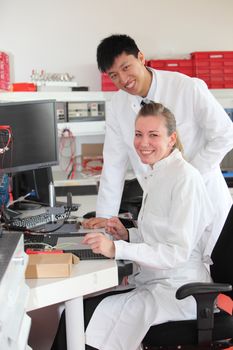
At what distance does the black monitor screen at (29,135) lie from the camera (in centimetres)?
218

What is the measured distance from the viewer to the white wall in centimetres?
368

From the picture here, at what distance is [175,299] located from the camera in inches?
58.7

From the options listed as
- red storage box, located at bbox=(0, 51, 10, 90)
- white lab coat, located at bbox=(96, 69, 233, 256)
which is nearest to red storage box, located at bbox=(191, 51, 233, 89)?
A: red storage box, located at bbox=(0, 51, 10, 90)

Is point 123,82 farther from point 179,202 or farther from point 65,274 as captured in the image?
point 65,274

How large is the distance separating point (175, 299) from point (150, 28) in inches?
112

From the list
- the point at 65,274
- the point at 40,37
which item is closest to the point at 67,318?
the point at 65,274

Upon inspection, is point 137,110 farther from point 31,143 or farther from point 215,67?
point 215,67

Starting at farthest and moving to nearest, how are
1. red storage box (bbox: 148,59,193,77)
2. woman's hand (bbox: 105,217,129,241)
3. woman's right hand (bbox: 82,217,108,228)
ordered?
1. red storage box (bbox: 148,59,193,77)
2. woman's right hand (bbox: 82,217,108,228)
3. woman's hand (bbox: 105,217,129,241)

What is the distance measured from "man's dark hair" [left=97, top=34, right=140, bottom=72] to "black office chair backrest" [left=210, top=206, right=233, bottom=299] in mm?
778

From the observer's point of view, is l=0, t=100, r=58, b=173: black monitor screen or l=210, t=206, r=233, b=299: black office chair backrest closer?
l=210, t=206, r=233, b=299: black office chair backrest

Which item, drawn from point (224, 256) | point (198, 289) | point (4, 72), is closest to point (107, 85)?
point (4, 72)

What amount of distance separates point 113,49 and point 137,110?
0.30 metres

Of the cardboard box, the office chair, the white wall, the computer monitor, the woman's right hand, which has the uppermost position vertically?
the white wall

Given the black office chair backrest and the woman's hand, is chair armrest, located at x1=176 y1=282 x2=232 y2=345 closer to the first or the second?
the black office chair backrest
